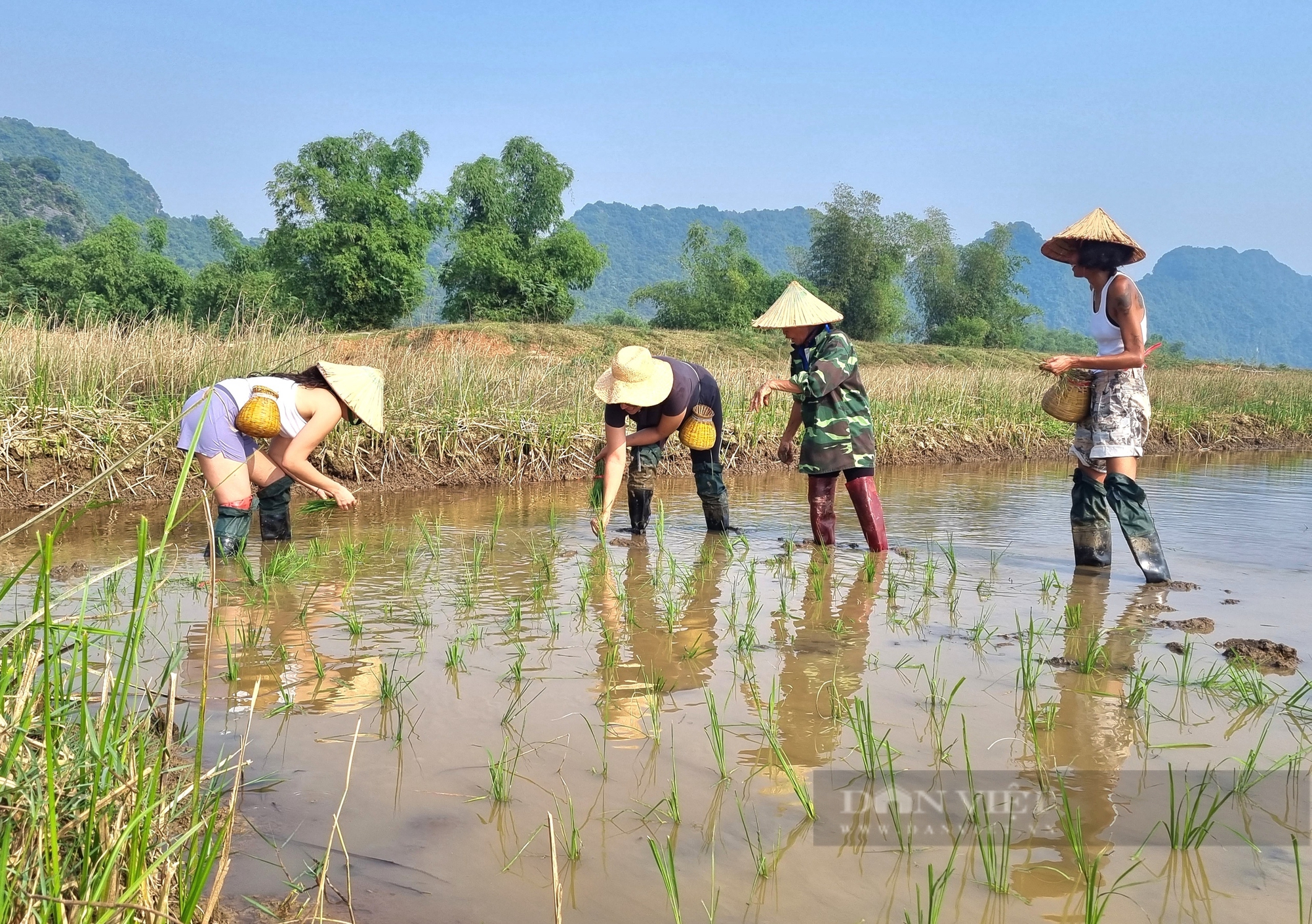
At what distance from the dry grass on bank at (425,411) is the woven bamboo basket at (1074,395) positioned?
5.57m

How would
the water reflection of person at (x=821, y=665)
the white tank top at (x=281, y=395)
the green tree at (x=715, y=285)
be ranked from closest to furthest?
the water reflection of person at (x=821, y=665) → the white tank top at (x=281, y=395) → the green tree at (x=715, y=285)

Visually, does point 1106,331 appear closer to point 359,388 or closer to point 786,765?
point 786,765

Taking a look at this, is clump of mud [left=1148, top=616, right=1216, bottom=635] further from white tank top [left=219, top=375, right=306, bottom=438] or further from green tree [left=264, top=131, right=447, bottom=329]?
green tree [left=264, top=131, right=447, bottom=329]

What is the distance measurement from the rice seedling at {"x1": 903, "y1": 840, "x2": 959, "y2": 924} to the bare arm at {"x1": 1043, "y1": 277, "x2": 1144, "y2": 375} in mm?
3351

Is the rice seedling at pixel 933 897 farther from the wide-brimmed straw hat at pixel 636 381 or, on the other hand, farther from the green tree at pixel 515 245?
the green tree at pixel 515 245

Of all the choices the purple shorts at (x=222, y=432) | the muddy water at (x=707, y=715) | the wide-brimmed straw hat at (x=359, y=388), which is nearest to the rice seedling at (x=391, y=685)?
the muddy water at (x=707, y=715)

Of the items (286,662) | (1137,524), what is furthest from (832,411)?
(286,662)

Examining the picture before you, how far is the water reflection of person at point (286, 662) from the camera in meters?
3.25

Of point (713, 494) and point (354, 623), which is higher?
point (713, 494)

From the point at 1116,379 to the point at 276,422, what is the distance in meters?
4.56

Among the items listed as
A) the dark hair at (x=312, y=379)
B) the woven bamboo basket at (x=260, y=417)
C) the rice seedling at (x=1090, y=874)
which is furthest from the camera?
the dark hair at (x=312, y=379)

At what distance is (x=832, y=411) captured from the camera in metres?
5.75

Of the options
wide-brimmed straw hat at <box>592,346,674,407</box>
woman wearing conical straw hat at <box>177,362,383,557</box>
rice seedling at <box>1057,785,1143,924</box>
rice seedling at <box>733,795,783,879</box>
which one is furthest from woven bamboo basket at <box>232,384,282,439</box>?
rice seedling at <box>1057,785,1143,924</box>

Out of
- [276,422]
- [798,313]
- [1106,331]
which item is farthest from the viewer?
[798,313]
